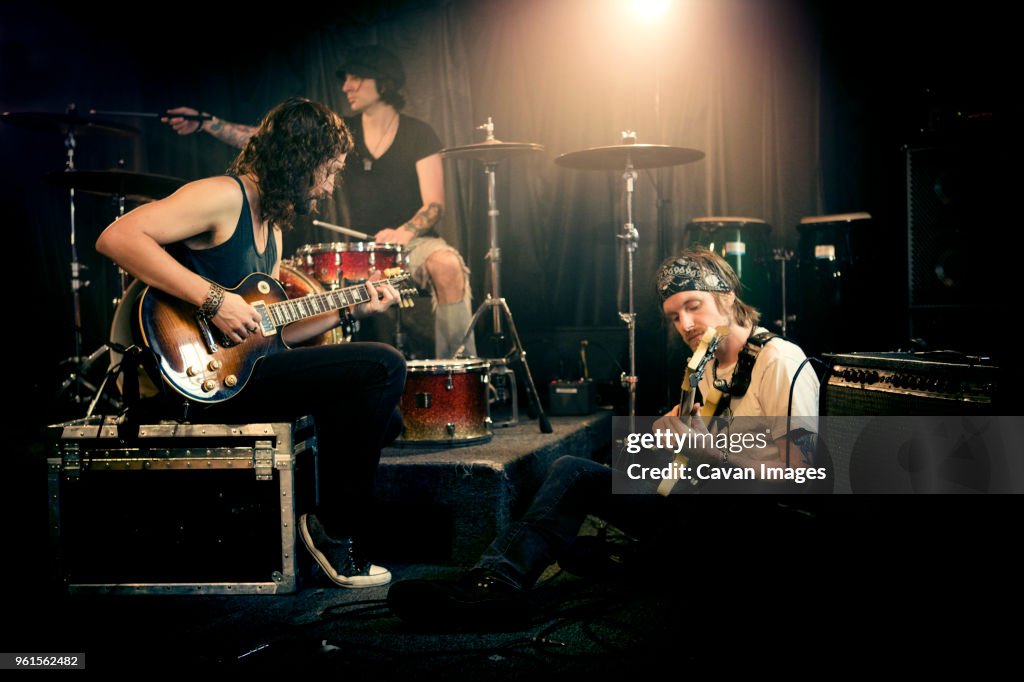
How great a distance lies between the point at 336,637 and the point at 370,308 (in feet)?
4.09

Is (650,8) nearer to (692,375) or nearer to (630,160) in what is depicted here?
(630,160)

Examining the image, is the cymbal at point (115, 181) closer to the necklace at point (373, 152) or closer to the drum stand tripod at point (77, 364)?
the drum stand tripod at point (77, 364)

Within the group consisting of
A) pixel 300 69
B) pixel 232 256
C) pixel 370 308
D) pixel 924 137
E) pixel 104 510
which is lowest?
pixel 104 510

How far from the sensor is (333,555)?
2.82 metres

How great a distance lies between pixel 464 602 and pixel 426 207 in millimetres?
3801

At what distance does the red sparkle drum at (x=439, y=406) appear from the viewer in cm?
378

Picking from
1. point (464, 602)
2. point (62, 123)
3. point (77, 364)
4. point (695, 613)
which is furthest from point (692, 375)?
point (62, 123)

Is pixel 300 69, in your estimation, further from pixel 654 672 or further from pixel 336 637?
pixel 654 672

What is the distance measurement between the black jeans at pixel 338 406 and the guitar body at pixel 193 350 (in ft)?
0.17

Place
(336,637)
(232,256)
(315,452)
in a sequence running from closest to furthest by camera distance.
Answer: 1. (336,637)
2. (232,256)
3. (315,452)

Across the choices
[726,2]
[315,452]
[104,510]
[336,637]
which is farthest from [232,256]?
[726,2]

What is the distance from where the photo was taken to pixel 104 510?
2814 millimetres

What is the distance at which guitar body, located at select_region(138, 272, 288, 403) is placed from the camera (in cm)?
257

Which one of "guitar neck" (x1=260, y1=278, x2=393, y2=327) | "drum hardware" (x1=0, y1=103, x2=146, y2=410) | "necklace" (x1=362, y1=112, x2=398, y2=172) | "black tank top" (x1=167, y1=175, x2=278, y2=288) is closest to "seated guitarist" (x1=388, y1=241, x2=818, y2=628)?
"guitar neck" (x1=260, y1=278, x2=393, y2=327)
